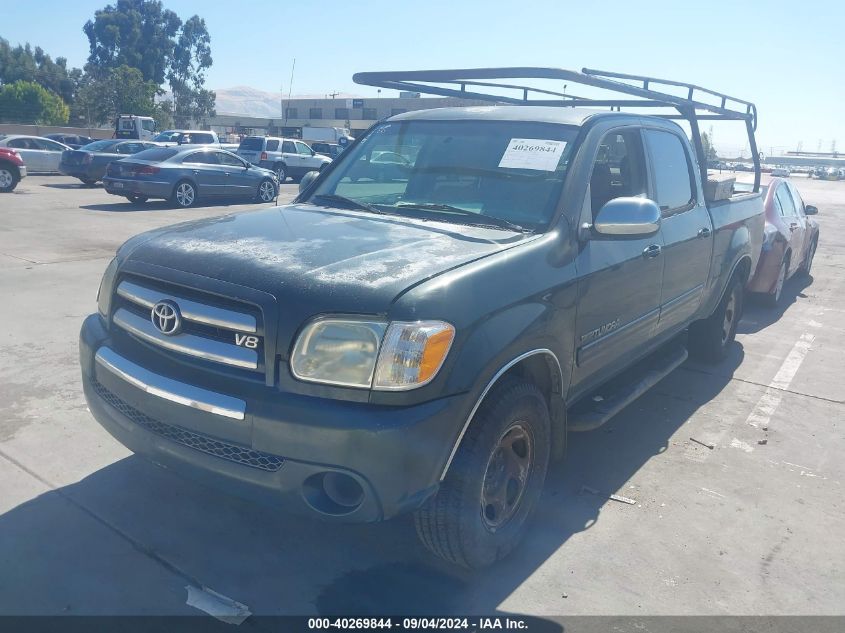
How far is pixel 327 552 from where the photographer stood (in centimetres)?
339

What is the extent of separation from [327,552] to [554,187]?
208 centimetres

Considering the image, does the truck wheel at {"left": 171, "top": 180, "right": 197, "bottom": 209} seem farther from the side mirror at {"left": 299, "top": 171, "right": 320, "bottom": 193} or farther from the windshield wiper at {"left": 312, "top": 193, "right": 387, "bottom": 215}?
the windshield wiper at {"left": 312, "top": 193, "right": 387, "bottom": 215}

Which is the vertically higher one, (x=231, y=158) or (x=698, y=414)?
(x=231, y=158)

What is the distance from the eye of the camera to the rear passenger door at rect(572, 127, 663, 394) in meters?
3.74

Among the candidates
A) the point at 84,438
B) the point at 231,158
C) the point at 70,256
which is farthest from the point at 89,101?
the point at 84,438

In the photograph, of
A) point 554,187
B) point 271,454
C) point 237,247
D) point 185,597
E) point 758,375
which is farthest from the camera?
point 758,375

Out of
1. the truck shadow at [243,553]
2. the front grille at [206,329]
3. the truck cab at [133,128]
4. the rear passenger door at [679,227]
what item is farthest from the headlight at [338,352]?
the truck cab at [133,128]

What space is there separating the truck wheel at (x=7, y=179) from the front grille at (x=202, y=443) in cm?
1929

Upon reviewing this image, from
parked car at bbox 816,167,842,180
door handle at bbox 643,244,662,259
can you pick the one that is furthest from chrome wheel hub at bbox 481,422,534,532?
parked car at bbox 816,167,842,180

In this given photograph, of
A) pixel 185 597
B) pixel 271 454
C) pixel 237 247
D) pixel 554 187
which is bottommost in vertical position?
pixel 185 597

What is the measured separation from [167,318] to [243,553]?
3.70 feet

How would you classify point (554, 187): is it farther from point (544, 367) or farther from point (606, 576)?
point (606, 576)

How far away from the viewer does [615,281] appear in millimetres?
3953

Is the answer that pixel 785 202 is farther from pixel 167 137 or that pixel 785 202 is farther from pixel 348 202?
pixel 167 137
